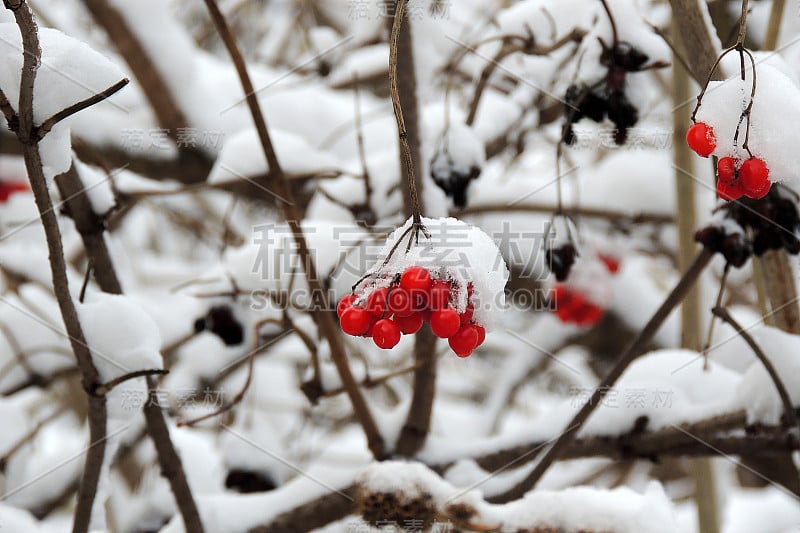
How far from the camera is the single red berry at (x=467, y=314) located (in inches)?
28.1

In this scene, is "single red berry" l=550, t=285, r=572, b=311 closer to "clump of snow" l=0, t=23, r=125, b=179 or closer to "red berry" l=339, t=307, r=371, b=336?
"red berry" l=339, t=307, r=371, b=336

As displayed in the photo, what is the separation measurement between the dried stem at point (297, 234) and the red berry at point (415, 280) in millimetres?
350

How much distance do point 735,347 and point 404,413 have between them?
0.69 m

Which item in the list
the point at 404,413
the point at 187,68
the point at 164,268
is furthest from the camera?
the point at 164,268

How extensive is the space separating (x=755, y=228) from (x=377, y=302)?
572 mm

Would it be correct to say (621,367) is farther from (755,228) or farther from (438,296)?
(438,296)

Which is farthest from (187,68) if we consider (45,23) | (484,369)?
(484,369)

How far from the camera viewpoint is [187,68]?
1850mm

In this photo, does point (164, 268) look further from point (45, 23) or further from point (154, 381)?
point (154, 381)

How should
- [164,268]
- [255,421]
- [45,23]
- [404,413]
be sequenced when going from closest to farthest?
[404,413] → [45,23] → [255,421] → [164,268]

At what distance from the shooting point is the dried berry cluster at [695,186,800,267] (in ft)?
3.13

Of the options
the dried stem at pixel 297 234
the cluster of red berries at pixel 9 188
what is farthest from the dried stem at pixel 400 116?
the cluster of red berries at pixel 9 188

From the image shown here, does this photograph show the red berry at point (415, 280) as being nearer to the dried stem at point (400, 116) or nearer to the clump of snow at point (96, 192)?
the dried stem at point (400, 116)

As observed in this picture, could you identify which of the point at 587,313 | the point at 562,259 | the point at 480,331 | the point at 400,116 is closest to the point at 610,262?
the point at 587,313
